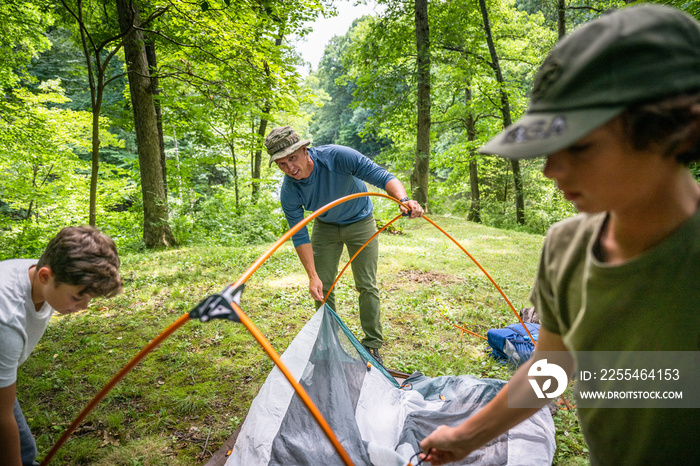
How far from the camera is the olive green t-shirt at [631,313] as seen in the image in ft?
1.96

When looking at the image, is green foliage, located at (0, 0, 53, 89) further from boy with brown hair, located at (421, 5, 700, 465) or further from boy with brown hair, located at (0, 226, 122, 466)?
boy with brown hair, located at (421, 5, 700, 465)

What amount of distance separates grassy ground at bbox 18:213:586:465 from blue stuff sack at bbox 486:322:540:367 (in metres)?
0.13

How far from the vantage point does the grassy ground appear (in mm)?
2281

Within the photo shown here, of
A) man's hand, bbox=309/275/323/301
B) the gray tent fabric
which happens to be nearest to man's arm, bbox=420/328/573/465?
the gray tent fabric

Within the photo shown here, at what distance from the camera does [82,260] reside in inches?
54.4

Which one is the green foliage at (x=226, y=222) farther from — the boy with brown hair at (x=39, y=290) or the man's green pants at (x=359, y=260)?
the boy with brown hair at (x=39, y=290)

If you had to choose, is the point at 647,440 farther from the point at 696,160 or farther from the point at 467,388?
the point at 467,388

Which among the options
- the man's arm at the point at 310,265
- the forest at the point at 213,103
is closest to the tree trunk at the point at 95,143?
the forest at the point at 213,103

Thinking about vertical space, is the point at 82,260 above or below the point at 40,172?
below

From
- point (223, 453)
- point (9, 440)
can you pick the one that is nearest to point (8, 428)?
point (9, 440)

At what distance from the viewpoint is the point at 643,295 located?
2.06 feet

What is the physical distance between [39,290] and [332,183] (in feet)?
6.27

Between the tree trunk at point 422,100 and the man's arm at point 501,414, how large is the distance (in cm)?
853

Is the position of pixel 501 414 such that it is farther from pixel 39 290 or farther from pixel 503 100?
pixel 503 100
